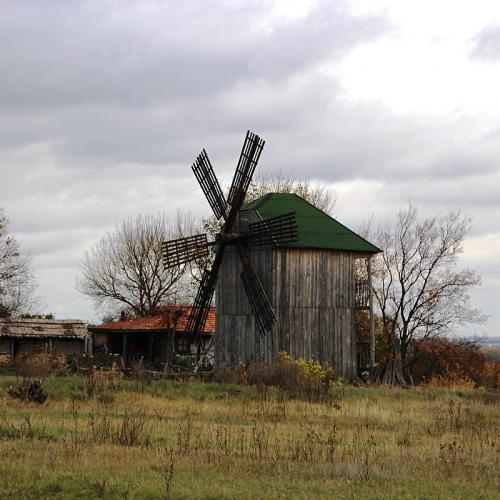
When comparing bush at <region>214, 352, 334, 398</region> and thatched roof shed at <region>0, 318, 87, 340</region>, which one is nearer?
bush at <region>214, 352, 334, 398</region>

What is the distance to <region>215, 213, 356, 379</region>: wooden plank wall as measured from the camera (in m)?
33.4

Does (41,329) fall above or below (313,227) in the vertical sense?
below

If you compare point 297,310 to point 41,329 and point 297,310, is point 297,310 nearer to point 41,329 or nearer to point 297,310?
point 297,310

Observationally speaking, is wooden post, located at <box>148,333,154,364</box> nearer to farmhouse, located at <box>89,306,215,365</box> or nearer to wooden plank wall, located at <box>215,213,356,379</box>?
farmhouse, located at <box>89,306,215,365</box>

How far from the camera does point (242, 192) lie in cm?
3516

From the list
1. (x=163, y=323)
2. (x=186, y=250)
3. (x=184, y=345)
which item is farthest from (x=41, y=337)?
(x=186, y=250)

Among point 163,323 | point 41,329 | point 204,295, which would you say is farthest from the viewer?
point 41,329

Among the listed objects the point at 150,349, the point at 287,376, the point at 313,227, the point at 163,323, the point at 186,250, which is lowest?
the point at 287,376

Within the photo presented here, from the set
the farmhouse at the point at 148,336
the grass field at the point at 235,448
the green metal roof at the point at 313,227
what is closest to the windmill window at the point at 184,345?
the farmhouse at the point at 148,336

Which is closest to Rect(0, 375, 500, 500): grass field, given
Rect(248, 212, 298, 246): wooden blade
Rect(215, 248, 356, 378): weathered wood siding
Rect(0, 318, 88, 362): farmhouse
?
Rect(215, 248, 356, 378): weathered wood siding

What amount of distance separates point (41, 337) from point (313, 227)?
74.9 ft

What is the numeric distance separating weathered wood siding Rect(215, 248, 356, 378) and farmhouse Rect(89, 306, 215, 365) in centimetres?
1157

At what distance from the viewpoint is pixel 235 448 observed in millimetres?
15219

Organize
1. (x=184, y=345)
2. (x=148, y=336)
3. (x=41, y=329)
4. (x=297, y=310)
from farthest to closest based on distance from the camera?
1. (x=148, y=336)
2. (x=41, y=329)
3. (x=184, y=345)
4. (x=297, y=310)
